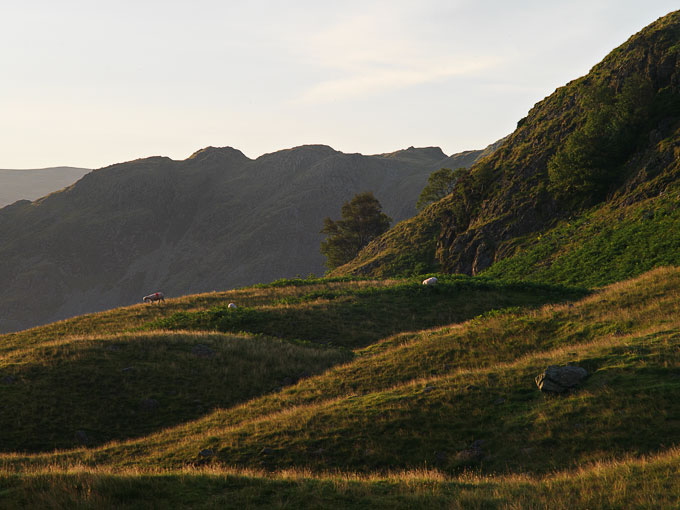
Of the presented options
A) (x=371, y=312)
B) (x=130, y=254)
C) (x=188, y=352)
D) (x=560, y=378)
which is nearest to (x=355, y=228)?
(x=371, y=312)

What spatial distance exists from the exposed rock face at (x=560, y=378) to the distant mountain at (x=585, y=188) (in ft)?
70.7

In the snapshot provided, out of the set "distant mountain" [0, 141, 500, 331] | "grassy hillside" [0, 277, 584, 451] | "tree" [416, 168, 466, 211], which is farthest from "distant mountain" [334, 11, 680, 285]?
"distant mountain" [0, 141, 500, 331]

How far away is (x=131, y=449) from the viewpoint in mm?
17969

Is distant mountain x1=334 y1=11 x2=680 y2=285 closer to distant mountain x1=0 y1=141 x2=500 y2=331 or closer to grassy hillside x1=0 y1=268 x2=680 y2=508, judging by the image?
grassy hillside x1=0 y1=268 x2=680 y2=508

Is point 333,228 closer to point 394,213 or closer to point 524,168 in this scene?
point 524,168

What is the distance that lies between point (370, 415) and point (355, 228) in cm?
9070

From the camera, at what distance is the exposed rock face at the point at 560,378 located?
15.7 m

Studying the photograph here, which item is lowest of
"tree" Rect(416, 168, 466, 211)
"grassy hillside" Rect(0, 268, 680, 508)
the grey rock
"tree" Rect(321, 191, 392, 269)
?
the grey rock

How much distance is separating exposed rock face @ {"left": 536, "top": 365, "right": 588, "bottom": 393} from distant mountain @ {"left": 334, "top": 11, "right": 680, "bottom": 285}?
21548 mm

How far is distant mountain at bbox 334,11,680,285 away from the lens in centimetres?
3875

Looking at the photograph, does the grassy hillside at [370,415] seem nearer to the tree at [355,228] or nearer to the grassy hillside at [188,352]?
the grassy hillside at [188,352]

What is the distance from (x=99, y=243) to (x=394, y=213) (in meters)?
122

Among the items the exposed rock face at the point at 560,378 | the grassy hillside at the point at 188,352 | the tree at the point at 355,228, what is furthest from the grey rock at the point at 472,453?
the tree at the point at 355,228

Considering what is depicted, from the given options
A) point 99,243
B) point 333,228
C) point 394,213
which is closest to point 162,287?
point 99,243
